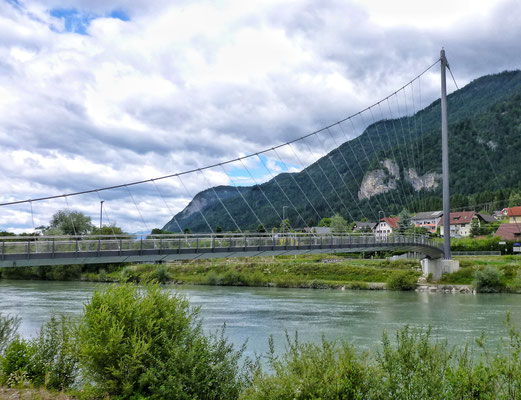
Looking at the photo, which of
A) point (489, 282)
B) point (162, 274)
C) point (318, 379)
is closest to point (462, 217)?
point (489, 282)

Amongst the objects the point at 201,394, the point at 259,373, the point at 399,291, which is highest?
the point at 259,373

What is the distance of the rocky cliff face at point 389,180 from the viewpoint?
463 feet

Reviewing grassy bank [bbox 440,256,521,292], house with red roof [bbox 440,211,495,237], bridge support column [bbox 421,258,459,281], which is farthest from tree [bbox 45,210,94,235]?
house with red roof [bbox 440,211,495,237]

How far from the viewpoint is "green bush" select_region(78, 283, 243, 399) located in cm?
932

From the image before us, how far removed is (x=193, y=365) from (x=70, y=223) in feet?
154

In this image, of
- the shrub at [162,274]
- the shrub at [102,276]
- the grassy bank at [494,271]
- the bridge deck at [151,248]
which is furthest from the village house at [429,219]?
the bridge deck at [151,248]

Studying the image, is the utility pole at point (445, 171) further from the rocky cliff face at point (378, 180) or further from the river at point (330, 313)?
the rocky cliff face at point (378, 180)

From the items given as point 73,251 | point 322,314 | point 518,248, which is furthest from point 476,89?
point 73,251

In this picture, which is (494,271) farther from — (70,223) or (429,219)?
(429,219)

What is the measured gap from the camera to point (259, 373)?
8.45 meters

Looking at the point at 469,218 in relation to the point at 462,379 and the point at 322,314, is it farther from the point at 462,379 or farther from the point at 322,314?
the point at 462,379

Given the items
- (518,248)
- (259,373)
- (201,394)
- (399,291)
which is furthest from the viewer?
(518,248)

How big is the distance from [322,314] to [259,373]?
20061mm

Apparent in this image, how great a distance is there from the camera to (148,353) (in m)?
9.56
